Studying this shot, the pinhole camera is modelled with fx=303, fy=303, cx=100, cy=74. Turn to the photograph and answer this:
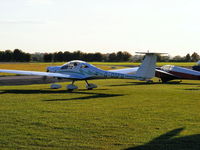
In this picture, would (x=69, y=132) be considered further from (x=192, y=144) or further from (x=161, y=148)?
(x=192, y=144)

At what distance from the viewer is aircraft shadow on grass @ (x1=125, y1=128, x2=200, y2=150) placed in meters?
6.70

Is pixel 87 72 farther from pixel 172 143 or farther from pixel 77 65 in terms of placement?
pixel 172 143

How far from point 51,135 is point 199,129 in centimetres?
403

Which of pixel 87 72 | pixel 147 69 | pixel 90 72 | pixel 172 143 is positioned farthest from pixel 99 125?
pixel 87 72

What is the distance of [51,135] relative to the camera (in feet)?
25.2

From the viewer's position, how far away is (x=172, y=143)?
277 inches

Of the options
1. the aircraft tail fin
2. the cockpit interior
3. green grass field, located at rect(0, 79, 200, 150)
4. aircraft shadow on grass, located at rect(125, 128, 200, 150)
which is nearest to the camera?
aircraft shadow on grass, located at rect(125, 128, 200, 150)

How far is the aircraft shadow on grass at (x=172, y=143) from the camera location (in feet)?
22.0

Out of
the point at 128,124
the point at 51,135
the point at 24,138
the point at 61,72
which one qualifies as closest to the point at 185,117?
the point at 128,124

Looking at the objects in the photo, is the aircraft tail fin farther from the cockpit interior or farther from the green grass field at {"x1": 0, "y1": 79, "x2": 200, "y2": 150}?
the green grass field at {"x1": 0, "y1": 79, "x2": 200, "y2": 150}

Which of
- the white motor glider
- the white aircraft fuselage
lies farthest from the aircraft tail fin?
the white aircraft fuselage

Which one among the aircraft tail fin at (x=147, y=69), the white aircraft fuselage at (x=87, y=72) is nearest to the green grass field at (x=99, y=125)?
the aircraft tail fin at (x=147, y=69)

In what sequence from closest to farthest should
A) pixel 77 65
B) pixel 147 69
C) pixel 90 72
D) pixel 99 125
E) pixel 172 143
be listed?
pixel 172 143 → pixel 99 125 → pixel 147 69 → pixel 90 72 → pixel 77 65

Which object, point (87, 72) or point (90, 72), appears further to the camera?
point (87, 72)
